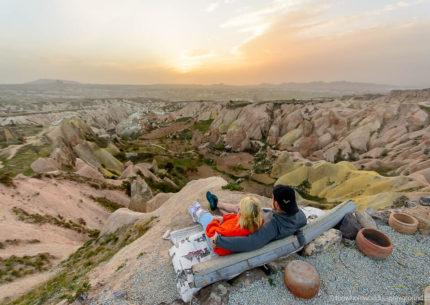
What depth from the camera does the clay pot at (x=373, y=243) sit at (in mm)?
8289

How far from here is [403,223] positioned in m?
9.66

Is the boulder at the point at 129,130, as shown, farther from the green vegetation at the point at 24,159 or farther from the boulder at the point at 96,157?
the green vegetation at the point at 24,159

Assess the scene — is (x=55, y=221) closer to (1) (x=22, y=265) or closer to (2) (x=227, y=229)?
(1) (x=22, y=265)

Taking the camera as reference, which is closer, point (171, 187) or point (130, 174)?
point (130, 174)

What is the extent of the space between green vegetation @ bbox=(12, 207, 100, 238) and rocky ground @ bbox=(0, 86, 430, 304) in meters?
0.09

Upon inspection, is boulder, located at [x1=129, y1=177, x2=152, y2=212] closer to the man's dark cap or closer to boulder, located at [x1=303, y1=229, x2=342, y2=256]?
boulder, located at [x1=303, y1=229, x2=342, y2=256]

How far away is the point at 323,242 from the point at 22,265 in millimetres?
17736

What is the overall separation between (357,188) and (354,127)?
131ft

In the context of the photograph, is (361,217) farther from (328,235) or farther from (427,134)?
(427,134)

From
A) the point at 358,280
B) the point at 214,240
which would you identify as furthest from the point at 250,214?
the point at 358,280

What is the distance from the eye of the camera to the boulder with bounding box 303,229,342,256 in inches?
341

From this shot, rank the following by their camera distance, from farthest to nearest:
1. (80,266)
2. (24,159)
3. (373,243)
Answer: (24,159)
(80,266)
(373,243)

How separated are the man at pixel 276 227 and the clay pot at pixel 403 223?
12.5 ft

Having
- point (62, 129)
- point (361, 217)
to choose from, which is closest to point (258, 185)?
point (62, 129)
